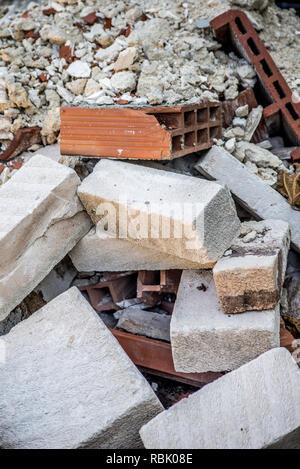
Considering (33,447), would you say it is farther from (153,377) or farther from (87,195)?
(87,195)

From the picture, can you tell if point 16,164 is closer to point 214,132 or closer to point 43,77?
point 43,77

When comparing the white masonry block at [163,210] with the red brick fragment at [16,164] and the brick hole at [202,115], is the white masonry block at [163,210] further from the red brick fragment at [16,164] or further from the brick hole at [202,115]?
the red brick fragment at [16,164]

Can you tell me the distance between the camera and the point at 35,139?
145 inches

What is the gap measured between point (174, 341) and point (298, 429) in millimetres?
771

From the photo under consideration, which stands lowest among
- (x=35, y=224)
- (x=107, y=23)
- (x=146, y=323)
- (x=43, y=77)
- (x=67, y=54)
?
(x=146, y=323)

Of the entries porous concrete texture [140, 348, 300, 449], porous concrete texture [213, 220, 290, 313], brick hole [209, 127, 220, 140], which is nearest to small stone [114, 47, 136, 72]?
brick hole [209, 127, 220, 140]

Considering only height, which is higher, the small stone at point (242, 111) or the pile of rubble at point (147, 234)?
the small stone at point (242, 111)

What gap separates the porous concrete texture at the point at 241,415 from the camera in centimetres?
210

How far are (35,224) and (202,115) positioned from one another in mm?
1394

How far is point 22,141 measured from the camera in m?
3.63

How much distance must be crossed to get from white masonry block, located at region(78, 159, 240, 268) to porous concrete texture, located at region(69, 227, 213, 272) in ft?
0.29

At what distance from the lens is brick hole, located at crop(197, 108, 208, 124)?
328cm

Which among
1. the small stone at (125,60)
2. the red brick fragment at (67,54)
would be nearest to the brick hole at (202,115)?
the small stone at (125,60)

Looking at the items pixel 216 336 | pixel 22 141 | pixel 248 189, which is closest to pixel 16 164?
pixel 22 141
